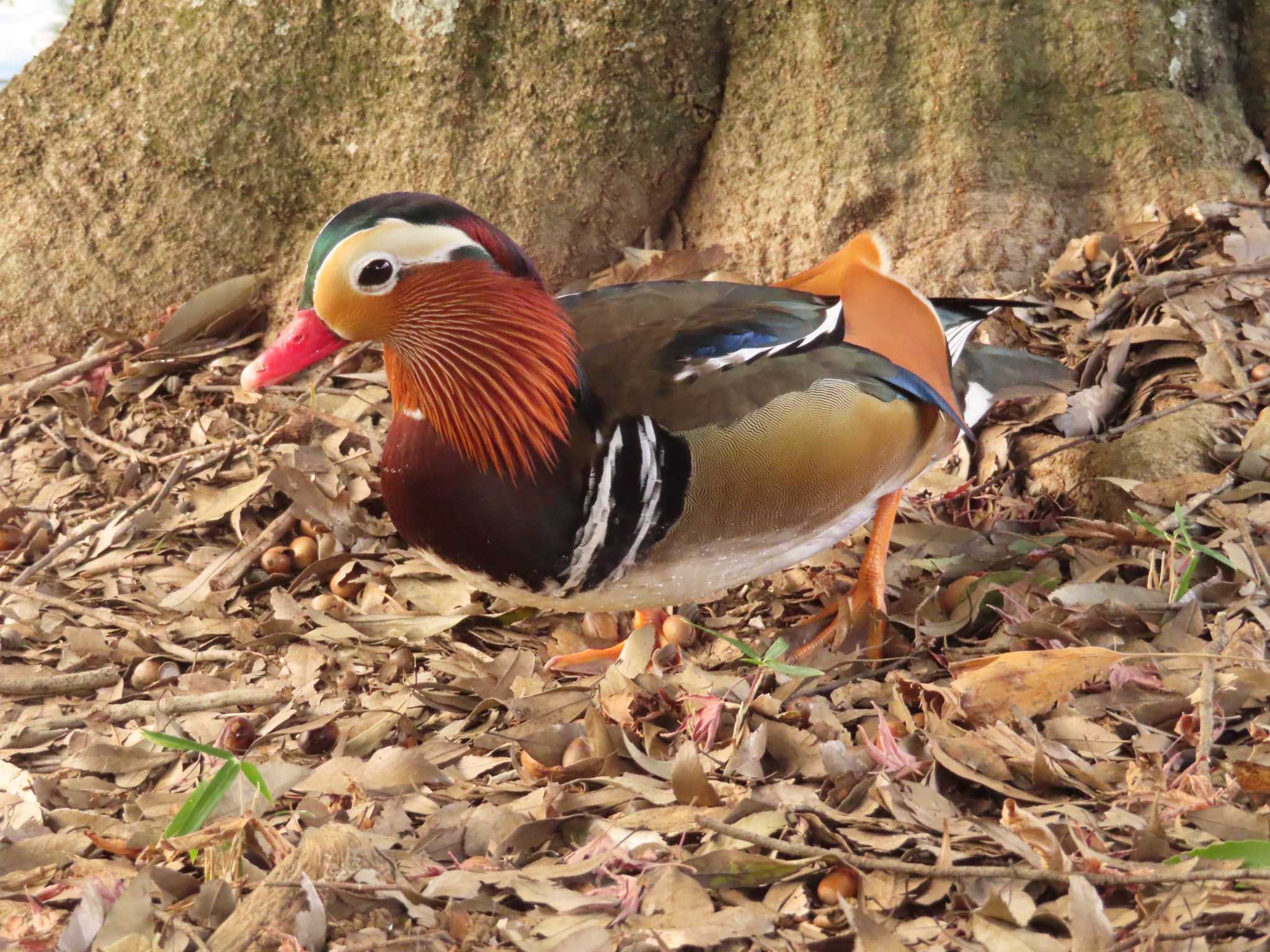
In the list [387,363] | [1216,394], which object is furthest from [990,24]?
[387,363]

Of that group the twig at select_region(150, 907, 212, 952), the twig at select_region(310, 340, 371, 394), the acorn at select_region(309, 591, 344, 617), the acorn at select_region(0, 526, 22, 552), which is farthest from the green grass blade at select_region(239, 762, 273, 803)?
the twig at select_region(310, 340, 371, 394)

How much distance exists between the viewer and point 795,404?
226 centimetres

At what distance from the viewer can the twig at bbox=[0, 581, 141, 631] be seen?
101 inches

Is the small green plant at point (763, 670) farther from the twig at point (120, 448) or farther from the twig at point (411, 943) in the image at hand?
the twig at point (120, 448)

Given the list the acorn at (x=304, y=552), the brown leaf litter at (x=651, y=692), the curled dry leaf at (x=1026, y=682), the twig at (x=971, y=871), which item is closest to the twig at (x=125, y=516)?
the brown leaf litter at (x=651, y=692)

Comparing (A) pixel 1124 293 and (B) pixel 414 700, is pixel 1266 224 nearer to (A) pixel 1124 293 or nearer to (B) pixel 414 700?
(A) pixel 1124 293

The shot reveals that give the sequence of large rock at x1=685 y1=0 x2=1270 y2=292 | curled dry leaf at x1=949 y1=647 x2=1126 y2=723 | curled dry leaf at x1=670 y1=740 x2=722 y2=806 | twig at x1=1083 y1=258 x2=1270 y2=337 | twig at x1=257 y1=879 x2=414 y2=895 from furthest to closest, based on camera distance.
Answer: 1. large rock at x1=685 y1=0 x2=1270 y2=292
2. twig at x1=1083 y1=258 x2=1270 y2=337
3. curled dry leaf at x1=949 y1=647 x2=1126 y2=723
4. curled dry leaf at x1=670 y1=740 x2=722 y2=806
5. twig at x1=257 y1=879 x2=414 y2=895

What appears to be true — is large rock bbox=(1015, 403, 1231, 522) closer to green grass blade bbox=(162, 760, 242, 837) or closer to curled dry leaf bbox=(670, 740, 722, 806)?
curled dry leaf bbox=(670, 740, 722, 806)

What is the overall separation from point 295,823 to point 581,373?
93 centimetres

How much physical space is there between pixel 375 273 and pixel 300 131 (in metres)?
1.54

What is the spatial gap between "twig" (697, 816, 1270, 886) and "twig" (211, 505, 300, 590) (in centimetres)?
151

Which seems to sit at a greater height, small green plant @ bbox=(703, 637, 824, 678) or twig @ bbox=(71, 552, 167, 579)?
twig @ bbox=(71, 552, 167, 579)

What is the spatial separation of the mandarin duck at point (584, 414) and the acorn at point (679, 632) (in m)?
0.28

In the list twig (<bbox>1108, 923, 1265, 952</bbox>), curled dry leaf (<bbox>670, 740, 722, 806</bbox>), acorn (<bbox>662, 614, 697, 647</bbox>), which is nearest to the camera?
twig (<bbox>1108, 923, 1265, 952</bbox>)
